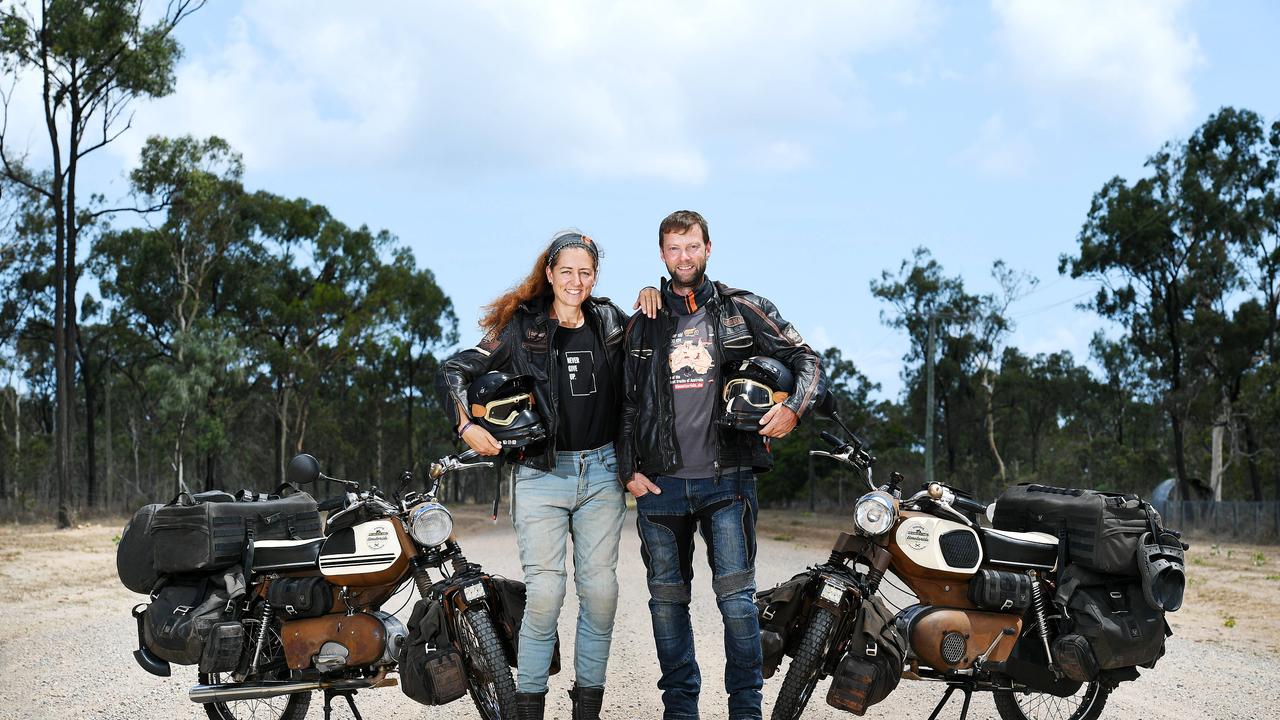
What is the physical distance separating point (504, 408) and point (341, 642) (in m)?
1.31

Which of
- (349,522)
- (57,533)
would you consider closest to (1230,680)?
(349,522)

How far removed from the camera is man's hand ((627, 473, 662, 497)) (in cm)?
461

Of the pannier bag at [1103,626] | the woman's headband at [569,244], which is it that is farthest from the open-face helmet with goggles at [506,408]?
the pannier bag at [1103,626]

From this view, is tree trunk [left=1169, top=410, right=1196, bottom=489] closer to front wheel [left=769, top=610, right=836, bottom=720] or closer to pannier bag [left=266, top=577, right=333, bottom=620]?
front wheel [left=769, top=610, right=836, bottom=720]

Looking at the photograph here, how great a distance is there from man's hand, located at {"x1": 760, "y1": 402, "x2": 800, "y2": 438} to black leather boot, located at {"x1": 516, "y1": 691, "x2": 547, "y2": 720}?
4.62 ft

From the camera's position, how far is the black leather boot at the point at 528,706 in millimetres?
4434

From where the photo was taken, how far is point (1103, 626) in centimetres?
479

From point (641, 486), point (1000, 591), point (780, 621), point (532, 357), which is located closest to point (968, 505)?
point (1000, 591)

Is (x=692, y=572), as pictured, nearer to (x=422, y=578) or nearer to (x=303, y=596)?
(x=422, y=578)

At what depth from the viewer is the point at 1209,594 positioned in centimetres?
1291

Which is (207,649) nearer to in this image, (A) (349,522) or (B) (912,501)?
(A) (349,522)

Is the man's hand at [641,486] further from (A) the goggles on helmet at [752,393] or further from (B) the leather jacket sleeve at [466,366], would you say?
(B) the leather jacket sleeve at [466,366]

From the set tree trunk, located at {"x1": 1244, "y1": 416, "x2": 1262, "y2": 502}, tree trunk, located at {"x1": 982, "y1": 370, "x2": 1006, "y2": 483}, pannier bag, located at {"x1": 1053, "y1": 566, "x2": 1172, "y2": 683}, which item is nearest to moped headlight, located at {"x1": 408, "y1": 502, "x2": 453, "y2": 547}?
pannier bag, located at {"x1": 1053, "y1": 566, "x2": 1172, "y2": 683}

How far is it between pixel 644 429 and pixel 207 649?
217cm
